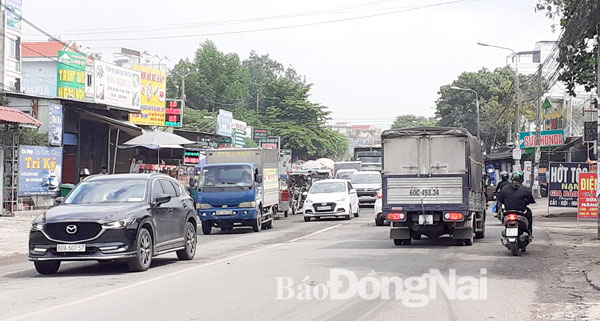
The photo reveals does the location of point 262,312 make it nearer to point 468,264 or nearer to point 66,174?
point 468,264

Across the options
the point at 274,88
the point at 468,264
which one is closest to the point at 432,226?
the point at 468,264

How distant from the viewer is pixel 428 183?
60.4 ft

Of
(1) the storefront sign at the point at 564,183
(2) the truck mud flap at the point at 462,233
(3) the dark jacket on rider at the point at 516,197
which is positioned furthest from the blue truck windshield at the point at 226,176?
(1) the storefront sign at the point at 564,183

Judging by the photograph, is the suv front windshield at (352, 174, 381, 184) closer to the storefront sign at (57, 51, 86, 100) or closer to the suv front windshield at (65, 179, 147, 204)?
the storefront sign at (57, 51, 86, 100)

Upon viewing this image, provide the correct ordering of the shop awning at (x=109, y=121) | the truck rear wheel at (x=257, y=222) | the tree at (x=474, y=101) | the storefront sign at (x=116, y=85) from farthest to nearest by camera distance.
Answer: the tree at (x=474, y=101) → the storefront sign at (x=116, y=85) → the shop awning at (x=109, y=121) → the truck rear wheel at (x=257, y=222)

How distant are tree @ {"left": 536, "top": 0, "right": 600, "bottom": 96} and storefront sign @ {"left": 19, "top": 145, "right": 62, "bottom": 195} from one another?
18.1 meters

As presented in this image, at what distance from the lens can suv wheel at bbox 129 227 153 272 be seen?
13.1 meters

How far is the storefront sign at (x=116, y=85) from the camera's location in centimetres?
3953

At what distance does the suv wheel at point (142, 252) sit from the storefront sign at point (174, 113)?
35.8 metres

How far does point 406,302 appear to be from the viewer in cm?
989

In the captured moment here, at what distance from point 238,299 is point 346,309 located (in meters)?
1.52

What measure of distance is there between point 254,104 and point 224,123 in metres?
54.1

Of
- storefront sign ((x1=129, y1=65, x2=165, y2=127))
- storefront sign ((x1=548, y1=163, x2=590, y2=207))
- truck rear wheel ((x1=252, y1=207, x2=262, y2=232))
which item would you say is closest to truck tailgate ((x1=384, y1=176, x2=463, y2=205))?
truck rear wheel ((x1=252, y1=207, x2=262, y2=232))

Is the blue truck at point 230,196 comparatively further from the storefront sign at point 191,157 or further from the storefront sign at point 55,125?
the storefront sign at point 191,157
